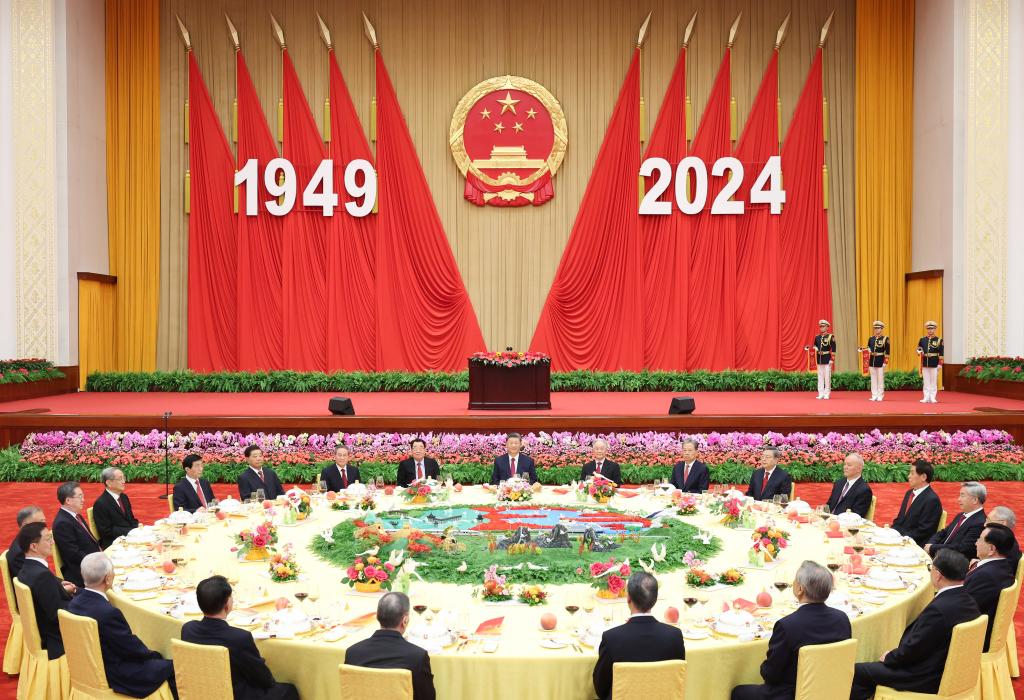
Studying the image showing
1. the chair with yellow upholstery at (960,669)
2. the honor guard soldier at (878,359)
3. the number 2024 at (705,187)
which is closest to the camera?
the chair with yellow upholstery at (960,669)

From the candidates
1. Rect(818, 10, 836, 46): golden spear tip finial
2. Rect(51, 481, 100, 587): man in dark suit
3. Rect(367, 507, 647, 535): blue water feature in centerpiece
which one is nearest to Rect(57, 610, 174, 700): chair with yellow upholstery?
Rect(51, 481, 100, 587): man in dark suit

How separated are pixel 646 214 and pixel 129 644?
542 inches

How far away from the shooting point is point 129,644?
3.62 m

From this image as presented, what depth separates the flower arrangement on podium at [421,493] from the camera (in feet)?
20.1

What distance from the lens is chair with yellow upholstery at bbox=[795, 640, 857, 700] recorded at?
3.27 meters

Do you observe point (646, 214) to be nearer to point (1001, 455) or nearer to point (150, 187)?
point (1001, 455)

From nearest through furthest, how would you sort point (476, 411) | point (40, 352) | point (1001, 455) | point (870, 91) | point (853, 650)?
point (853, 650)
point (1001, 455)
point (476, 411)
point (40, 352)
point (870, 91)

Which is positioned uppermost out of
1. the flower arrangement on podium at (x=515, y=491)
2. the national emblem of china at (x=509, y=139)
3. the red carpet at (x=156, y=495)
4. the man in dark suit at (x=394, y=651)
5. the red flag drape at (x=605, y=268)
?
the national emblem of china at (x=509, y=139)

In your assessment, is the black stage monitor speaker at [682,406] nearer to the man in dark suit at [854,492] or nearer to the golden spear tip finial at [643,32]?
the man in dark suit at [854,492]

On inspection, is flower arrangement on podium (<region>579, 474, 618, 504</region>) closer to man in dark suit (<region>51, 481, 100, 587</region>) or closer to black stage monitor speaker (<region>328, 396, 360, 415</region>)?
man in dark suit (<region>51, 481, 100, 587</region>)

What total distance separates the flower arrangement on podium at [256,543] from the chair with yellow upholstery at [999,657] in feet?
11.5

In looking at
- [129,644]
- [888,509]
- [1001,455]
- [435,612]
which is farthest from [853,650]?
[1001,455]

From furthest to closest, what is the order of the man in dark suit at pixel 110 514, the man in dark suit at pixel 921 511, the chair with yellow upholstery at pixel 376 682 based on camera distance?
the man in dark suit at pixel 110 514 < the man in dark suit at pixel 921 511 < the chair with yellow upholstery at pixel 376 682

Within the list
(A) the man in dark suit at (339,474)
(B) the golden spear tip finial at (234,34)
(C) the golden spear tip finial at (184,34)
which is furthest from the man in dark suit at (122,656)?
(C) the golden spear tip finial at (184,34)
